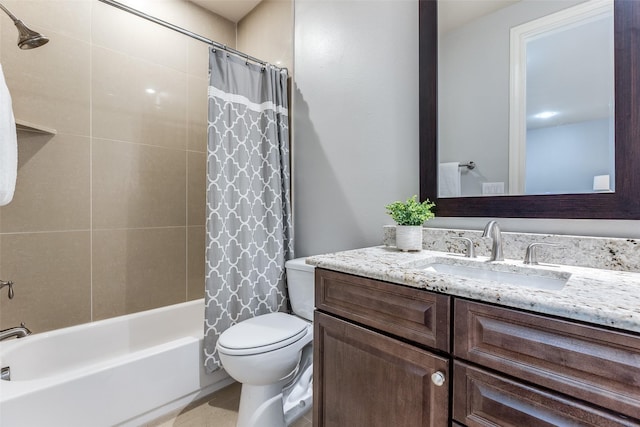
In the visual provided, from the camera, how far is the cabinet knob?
73 centimetres

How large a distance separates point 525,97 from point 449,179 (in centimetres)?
40

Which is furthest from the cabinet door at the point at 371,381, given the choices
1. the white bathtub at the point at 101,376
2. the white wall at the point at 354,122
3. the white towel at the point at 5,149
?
the white towel at the point at 5,149

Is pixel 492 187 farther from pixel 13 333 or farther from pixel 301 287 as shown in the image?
pixel 13 333

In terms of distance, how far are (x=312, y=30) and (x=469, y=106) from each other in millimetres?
1175

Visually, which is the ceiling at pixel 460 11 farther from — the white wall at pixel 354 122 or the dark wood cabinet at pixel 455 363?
the dark wood cabinet at pixel 455 363

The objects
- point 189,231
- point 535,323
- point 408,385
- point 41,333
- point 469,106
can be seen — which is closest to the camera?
point 535,323

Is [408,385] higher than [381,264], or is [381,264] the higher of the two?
[381,264]

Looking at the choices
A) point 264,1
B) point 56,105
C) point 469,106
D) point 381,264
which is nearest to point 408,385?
point 381,264

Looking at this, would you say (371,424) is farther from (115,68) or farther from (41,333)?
(115,68)

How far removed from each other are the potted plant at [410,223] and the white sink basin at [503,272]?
0.44 ft

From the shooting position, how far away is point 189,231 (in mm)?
2291

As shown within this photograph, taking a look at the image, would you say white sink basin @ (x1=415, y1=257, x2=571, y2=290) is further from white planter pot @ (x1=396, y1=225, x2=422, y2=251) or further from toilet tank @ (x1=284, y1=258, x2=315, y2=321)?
toilet tank @ (x1=284, y1=258, x2=315, y2=321)

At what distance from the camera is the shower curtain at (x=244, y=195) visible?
1.61 metres

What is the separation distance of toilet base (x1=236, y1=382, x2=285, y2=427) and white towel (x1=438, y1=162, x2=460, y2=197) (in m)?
1.20
